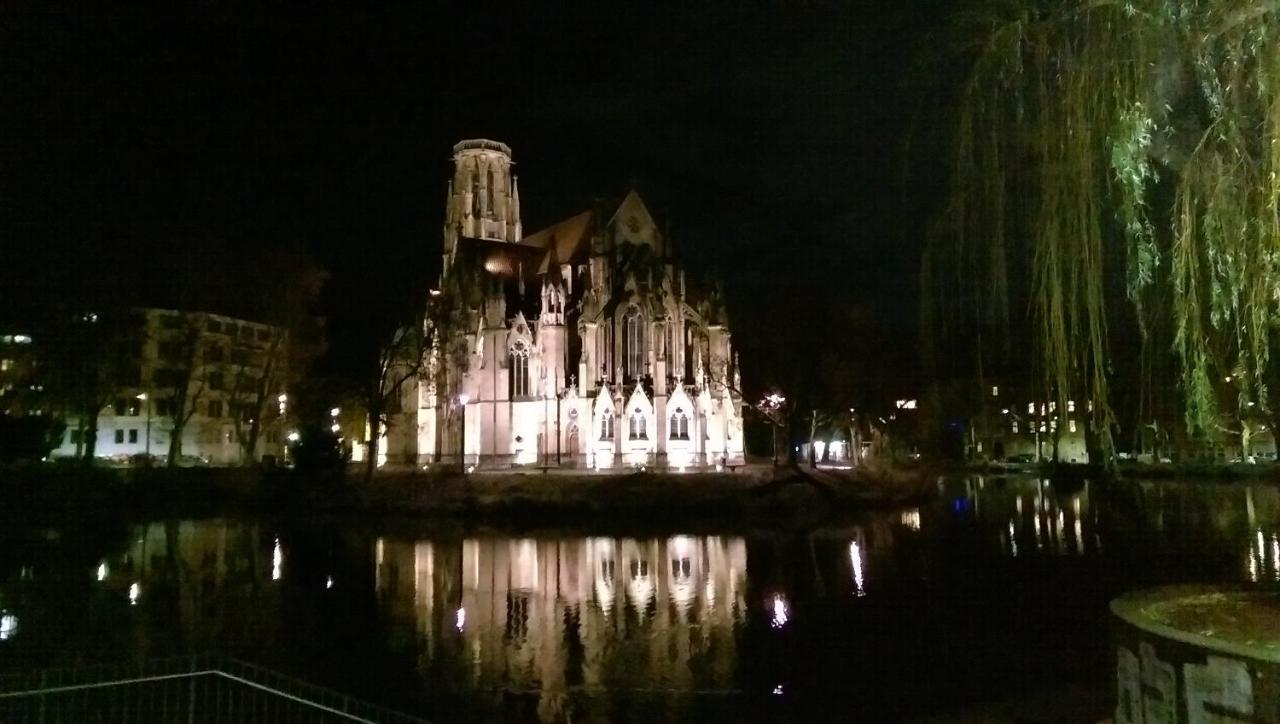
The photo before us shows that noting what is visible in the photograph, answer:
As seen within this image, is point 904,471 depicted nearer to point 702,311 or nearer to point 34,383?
point 702,311

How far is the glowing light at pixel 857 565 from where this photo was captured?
2056cm

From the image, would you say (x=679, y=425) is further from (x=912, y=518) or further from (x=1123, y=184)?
(x=1123, y=184)

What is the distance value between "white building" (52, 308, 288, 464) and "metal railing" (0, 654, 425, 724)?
36950mm

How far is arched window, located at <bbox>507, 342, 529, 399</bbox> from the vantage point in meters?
61.0

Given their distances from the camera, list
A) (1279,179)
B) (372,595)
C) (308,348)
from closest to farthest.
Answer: (1279,179), (372,595), (308,348)

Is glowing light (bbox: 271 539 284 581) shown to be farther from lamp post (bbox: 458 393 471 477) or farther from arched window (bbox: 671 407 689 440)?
arched window (bbox: 671 407 689 440)

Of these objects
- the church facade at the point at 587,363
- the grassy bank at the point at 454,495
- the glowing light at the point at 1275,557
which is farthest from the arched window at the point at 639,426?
the glowing light at the point at 1275,557

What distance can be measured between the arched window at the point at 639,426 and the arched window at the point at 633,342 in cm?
308

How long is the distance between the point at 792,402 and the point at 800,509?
10.3 m

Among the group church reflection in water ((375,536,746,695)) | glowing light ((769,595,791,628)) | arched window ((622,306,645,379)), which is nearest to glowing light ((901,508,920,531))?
church reflection in water ((375,536,746,695))

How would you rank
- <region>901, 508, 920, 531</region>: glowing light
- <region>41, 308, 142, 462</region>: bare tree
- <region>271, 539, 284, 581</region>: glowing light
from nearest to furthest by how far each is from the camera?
<region>271, 539, 284, 581</region>: glowing light < <region>901, 508, 920, 531</region>: glowing light < <region>41, 308, 142, 462</region>: bare tree

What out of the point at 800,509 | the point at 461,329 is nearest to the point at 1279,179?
the point at 800,509

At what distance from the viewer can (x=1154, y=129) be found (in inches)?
313

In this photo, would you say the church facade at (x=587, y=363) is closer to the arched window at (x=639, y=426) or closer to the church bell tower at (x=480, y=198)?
the arched window at (x=639, y=426)
